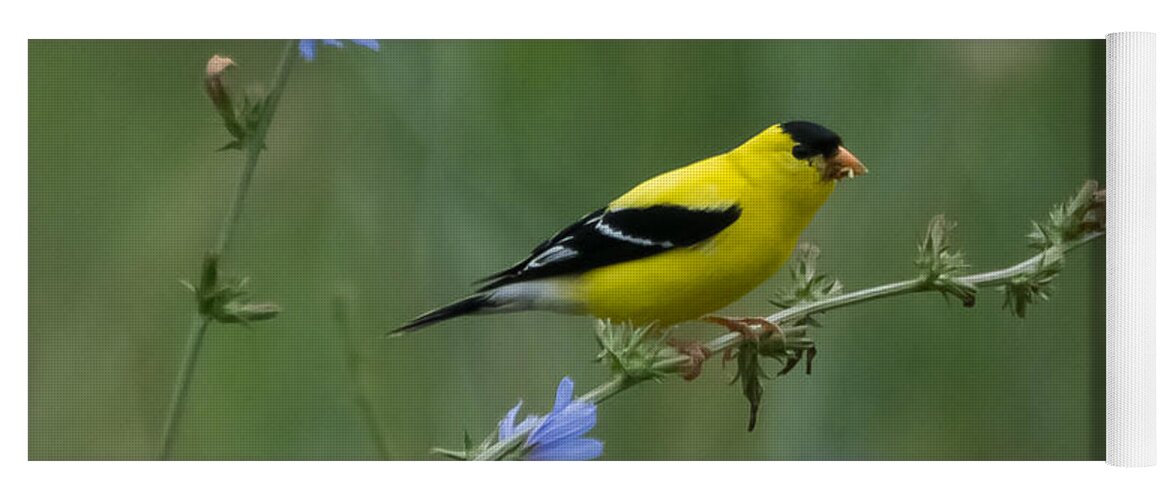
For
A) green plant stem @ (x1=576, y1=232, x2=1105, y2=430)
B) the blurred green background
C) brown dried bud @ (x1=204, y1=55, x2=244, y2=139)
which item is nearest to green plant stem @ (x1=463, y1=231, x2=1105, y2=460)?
green plant stem @ (x1=576, y1=232, x2=1105, y2=430)

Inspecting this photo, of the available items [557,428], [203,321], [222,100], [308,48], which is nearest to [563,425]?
[557,428]

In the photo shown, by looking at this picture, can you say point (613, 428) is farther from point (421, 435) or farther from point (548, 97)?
point (548, 97)

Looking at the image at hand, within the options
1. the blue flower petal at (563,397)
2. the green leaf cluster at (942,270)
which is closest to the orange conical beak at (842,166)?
the green leaf cluster at (942,270)

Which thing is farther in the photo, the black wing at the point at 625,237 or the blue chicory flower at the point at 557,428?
the black wing at the point at 625,237

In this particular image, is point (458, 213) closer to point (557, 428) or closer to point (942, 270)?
point (557, 428)

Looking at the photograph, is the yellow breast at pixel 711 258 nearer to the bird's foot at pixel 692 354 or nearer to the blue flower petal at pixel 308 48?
the bird's foot at pixel 692 354

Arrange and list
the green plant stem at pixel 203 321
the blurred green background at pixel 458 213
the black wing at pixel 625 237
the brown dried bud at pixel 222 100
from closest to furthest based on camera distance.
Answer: the green plant stem at pixel 203 321 < the brown dried bud at pixel 222 100 < the black wing at pixel 625 237 < the blurred green background at pixel 458 213

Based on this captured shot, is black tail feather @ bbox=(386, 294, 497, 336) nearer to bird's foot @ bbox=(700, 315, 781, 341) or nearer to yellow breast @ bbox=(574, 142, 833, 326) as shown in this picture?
yellow breast @ bbox=(574, 142, 833, 326)
